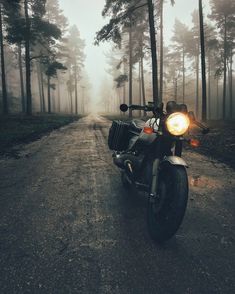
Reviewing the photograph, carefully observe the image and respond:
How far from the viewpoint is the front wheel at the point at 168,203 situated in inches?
106

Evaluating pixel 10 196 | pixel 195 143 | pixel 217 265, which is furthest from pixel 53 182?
pixel 217 265

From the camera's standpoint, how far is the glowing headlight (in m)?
2.91

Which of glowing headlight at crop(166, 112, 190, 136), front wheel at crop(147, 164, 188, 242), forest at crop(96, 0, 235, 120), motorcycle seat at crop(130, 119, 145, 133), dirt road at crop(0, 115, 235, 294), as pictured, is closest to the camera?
dirt road at crop(0, 115, 235, 294)

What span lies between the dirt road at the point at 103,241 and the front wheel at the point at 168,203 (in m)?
0.16

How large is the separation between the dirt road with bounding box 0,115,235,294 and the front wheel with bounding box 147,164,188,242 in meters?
0.16

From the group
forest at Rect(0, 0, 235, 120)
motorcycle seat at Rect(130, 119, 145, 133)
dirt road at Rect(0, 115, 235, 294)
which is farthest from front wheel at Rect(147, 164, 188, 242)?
forest at Rect(0, 0, 235, 120)

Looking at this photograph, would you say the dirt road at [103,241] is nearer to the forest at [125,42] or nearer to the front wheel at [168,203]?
the front wheel at [168,203]

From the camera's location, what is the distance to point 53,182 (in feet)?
16.8

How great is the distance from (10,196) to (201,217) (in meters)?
3.08

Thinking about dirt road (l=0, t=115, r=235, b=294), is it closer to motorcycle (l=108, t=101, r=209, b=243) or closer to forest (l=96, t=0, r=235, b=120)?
motorcycle (l=108, t=101, r=209, b=243)

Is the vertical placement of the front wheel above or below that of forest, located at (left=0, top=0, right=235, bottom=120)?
below

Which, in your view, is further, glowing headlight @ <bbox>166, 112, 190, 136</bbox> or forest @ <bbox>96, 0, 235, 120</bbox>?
forest @ <bbox>96, 0, 235, 120</bbox>

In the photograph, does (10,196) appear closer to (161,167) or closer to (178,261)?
(161,167)

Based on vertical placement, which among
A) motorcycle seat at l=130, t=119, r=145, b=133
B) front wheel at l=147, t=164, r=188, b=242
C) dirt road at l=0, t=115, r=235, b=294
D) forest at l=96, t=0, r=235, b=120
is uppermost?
forest at l=96, t=0, r=235, b=120
